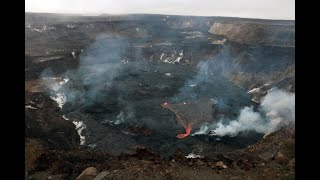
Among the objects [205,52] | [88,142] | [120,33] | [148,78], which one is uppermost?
[120,33]

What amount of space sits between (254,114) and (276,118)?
3.45 metres

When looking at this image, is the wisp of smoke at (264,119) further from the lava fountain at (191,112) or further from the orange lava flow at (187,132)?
the lava fountain at (191,112)

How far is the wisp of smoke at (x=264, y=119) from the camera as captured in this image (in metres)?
24.7

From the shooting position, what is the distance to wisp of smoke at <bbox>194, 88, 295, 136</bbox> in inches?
972

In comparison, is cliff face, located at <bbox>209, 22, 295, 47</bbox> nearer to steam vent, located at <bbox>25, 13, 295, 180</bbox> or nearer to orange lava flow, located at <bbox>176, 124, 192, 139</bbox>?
steam vent, located at <bbox>25, 13, 295, 180</bbox>

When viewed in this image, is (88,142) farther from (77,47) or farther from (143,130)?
(77,47)

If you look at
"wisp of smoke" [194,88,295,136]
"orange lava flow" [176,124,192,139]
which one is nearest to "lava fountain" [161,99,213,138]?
"orange lava flow" [176,124,192,139]

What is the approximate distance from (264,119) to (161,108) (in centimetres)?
989

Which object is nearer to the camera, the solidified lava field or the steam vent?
the steam vent

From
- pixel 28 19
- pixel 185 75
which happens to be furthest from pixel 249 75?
pixel 28 19

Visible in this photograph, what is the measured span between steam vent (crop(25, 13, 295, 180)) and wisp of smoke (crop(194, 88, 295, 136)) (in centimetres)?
12

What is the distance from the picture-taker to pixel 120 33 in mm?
78312

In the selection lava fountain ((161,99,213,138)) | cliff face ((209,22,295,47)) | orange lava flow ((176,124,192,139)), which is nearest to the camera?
orange lava flow ((176,124,192,139))

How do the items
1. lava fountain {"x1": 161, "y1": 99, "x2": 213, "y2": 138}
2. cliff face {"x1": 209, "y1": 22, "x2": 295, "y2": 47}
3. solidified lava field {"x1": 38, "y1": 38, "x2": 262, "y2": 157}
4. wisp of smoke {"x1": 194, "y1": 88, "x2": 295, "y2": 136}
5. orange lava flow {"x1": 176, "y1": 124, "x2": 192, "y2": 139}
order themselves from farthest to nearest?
cliff face {"x1": 209, "y1": 22, "x2": 295, "y2": 47}, lava fountain {"x1": 161, "y1": 99, "x2": 213, "y2": 138}, wisp of smoke {"x1": 194, "y1": 88, "x2": 295, "y2": 136}, orange lava flow {"x1": 176, "y1": 124, "x2": 192, "y2": 139}, solidified lava field {"x1": 38, "y1": 38, "x2": 262, "y2": 157}
